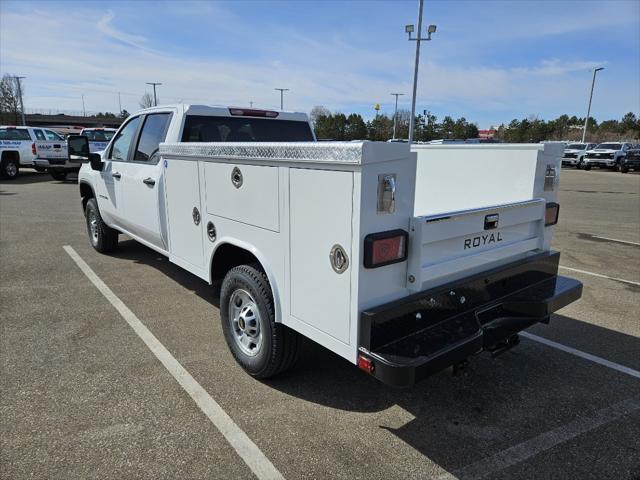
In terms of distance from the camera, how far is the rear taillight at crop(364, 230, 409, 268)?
2271mm

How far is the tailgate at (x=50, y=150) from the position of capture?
57.1 ft

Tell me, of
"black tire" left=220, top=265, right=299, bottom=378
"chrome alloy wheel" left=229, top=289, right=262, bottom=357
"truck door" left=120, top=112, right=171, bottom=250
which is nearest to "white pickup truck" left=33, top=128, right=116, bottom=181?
"truck door" left=120, top=112, right=171, bottom=250

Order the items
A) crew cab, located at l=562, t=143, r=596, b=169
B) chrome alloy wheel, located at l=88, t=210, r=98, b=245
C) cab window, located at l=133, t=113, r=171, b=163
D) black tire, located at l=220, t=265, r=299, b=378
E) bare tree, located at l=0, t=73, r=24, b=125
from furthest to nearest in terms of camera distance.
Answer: bare tree, located at l=0, t=73, r=24, b=125 → crew cab, located at l=562, t=143, r=596, b=169 → chrome alloy wheel, located at l=88, t=210, r=98, b=245 → cab window, located at l=133, t=113, r=171, b=163 → black tire, located at l=220, t=265, r=299, b=378

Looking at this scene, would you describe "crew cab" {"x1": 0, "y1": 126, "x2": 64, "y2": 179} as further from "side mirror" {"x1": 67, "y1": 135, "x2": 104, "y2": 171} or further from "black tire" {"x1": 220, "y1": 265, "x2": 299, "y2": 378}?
"black tire" {"x1": 220, "y1": 265, "x2": 299, "y2": 378}

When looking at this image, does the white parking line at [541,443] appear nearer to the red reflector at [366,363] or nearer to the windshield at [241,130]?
the red reflector at [366,363]

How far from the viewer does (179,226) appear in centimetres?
413

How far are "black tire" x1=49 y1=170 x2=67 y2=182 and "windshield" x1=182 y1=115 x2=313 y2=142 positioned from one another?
1659 cm

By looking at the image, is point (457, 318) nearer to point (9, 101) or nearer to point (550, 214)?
point (550, 214)

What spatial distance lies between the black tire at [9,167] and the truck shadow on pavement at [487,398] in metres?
18.8

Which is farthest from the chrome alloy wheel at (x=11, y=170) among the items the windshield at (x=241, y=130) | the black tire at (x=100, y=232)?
the windshield at (x=241, y=130)

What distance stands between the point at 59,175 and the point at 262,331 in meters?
18.8

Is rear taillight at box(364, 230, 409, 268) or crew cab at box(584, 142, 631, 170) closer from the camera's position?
rear taillight at box(364, 230, 409, 268)

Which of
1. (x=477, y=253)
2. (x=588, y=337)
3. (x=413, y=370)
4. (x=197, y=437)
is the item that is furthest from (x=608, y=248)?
(x=197, y=437)

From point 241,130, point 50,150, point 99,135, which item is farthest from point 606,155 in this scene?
point 241,130
